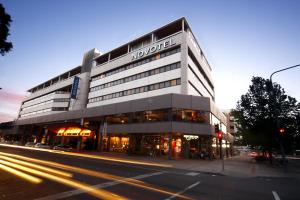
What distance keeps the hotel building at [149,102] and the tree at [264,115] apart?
16.4 ft

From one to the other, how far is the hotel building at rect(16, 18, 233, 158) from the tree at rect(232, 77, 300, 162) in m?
4.99

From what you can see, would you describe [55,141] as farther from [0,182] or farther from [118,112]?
[0,182]

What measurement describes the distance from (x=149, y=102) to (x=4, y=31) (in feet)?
70.9

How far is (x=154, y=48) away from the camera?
39.8m

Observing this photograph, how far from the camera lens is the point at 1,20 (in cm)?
1242

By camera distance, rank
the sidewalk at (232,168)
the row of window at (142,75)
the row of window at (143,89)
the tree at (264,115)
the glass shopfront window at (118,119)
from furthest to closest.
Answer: the row of window at (142,75)
the row of window at (143,89)
the glass shopfront window at (118,119)
the tree at (264,115)
the sidewalk at (232,168)

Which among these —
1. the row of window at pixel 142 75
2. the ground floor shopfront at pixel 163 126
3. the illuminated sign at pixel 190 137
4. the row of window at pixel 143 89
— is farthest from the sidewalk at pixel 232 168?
the row of window at pixel 142 75

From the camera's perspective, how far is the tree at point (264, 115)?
32.2 meters

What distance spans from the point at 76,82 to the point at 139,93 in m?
25.3

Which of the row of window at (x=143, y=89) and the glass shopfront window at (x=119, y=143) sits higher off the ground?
the row of window at (x=143, y=89)

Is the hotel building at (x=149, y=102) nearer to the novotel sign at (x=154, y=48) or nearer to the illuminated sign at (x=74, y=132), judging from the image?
the novotel sign at (x=154, y=48)

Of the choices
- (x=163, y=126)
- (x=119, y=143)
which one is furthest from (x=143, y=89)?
(x=163, y=126)

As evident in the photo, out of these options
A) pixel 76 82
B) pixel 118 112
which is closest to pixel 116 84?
pixel 118 112

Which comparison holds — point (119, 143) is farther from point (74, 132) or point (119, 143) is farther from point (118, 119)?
point (74, 132)
